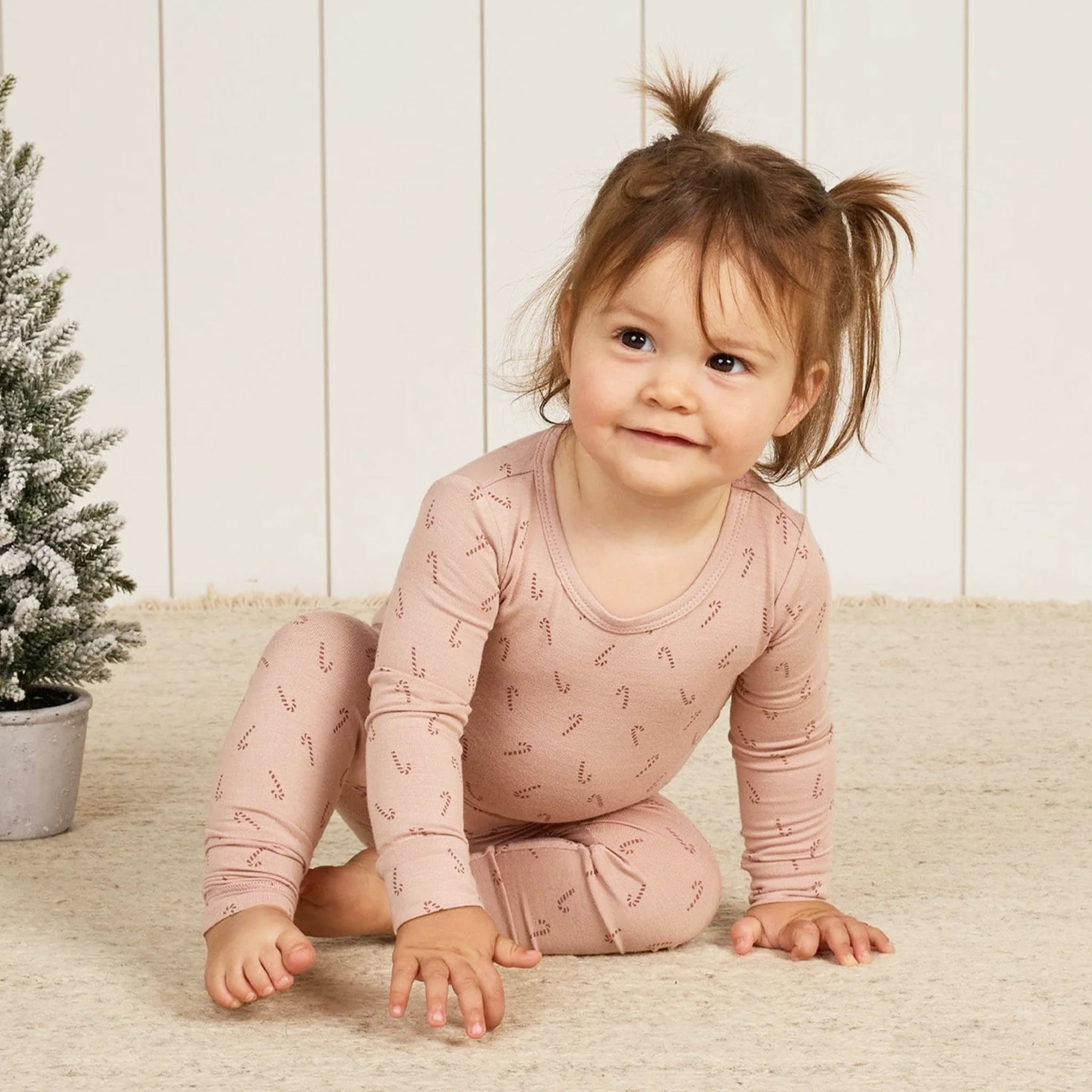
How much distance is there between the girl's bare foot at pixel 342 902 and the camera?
960mm

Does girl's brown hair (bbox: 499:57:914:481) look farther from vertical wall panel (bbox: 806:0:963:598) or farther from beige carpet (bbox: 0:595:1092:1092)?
vertical wall panel (bbox: 806:0:963:598)

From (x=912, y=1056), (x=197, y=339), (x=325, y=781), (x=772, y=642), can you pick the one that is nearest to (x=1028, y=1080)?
(x=912, y=1056)

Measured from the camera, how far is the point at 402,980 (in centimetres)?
82

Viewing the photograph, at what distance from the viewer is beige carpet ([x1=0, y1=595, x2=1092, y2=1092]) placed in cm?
80

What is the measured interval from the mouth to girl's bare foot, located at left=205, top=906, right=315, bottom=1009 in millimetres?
310

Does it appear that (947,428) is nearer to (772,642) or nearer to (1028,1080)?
(772,642)

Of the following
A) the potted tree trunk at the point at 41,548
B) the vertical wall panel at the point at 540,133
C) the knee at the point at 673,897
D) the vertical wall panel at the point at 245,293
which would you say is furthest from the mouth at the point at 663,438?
the vertical wall panel at the point at 245,293

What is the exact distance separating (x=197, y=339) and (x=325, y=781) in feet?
4.05

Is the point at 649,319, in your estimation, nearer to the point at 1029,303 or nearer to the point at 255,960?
the point at 255,960

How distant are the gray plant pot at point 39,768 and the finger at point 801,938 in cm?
52

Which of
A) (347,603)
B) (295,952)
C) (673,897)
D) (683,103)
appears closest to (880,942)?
(673,897)

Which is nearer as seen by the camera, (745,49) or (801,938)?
(801,938)

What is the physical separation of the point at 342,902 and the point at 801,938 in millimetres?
259

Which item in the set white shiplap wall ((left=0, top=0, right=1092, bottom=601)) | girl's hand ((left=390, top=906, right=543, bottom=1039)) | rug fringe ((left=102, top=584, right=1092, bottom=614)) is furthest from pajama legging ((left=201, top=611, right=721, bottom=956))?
white shiplap wall ((left=0, top=0, right=1092, bottom=601))
